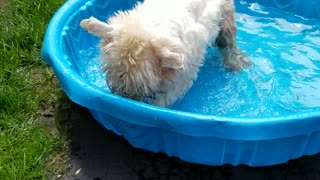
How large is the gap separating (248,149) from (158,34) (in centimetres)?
96

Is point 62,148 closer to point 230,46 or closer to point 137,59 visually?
point 137,59

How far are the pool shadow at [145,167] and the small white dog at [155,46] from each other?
51cm

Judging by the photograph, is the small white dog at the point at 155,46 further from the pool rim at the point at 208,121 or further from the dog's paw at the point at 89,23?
the pool rim at the point at 208,121

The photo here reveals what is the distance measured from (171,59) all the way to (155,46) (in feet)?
0.54

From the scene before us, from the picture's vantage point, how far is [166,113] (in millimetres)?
3096

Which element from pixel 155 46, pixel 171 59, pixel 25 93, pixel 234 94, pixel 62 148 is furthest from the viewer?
pixel 234 94

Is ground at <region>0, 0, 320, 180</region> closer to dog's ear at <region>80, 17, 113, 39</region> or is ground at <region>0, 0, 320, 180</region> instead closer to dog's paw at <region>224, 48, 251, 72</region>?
dog's ear at <region>80, 17, 113, 39</region>

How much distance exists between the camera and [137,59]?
122 inches

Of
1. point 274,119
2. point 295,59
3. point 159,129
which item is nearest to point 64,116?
point 159,129

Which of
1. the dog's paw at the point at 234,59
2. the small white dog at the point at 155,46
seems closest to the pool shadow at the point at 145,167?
the small white dog at the point at 155,46

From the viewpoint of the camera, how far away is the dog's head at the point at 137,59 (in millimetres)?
3109

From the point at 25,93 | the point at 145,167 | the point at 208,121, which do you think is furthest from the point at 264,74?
the point at 25,93

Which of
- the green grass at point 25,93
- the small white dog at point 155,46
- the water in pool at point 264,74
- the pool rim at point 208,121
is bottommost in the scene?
the water in pool at point 264,74

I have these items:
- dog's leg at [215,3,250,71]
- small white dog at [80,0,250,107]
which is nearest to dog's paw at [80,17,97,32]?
Answer: small white dog at [80,0,250,107]
